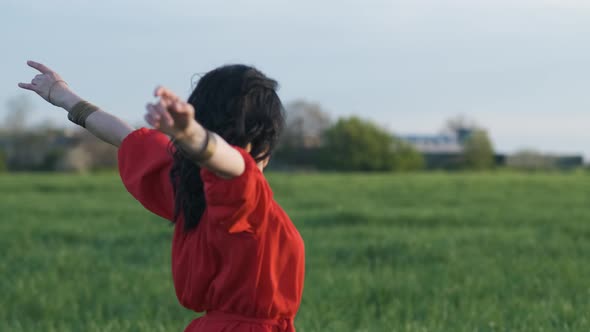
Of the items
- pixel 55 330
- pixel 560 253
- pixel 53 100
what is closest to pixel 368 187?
pixel 560 253

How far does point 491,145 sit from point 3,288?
49840mm

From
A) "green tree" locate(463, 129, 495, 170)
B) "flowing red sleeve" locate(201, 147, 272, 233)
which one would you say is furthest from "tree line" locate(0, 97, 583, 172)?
"flowing red sleeve" locate(201, 147, 272, 233)

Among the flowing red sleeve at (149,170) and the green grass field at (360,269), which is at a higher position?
the flowing red sleeve at (149,170)

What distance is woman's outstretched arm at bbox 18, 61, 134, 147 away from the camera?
2.45 m

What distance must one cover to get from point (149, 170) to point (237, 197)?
0.67m

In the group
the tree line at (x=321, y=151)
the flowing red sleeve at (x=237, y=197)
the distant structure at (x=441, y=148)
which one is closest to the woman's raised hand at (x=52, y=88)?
the flowing red sleeve at (x=237, y=197)

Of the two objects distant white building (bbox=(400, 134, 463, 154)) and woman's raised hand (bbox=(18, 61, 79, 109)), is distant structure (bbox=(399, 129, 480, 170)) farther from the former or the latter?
woman's raised hand (bbox=(18, 61, 79, 109))

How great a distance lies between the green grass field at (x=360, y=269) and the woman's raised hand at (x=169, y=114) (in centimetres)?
287

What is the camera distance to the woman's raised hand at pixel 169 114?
1.45 meters

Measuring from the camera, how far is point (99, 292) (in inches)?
220

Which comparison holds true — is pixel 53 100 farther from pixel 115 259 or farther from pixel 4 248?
pixel 4 248

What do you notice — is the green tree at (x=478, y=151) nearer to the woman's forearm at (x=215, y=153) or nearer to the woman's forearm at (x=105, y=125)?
the woman's forearm at (x=105, y=125)

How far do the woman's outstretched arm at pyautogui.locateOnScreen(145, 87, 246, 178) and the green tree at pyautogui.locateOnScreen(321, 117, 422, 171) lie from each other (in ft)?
149

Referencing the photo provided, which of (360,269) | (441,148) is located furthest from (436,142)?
(360,269)
